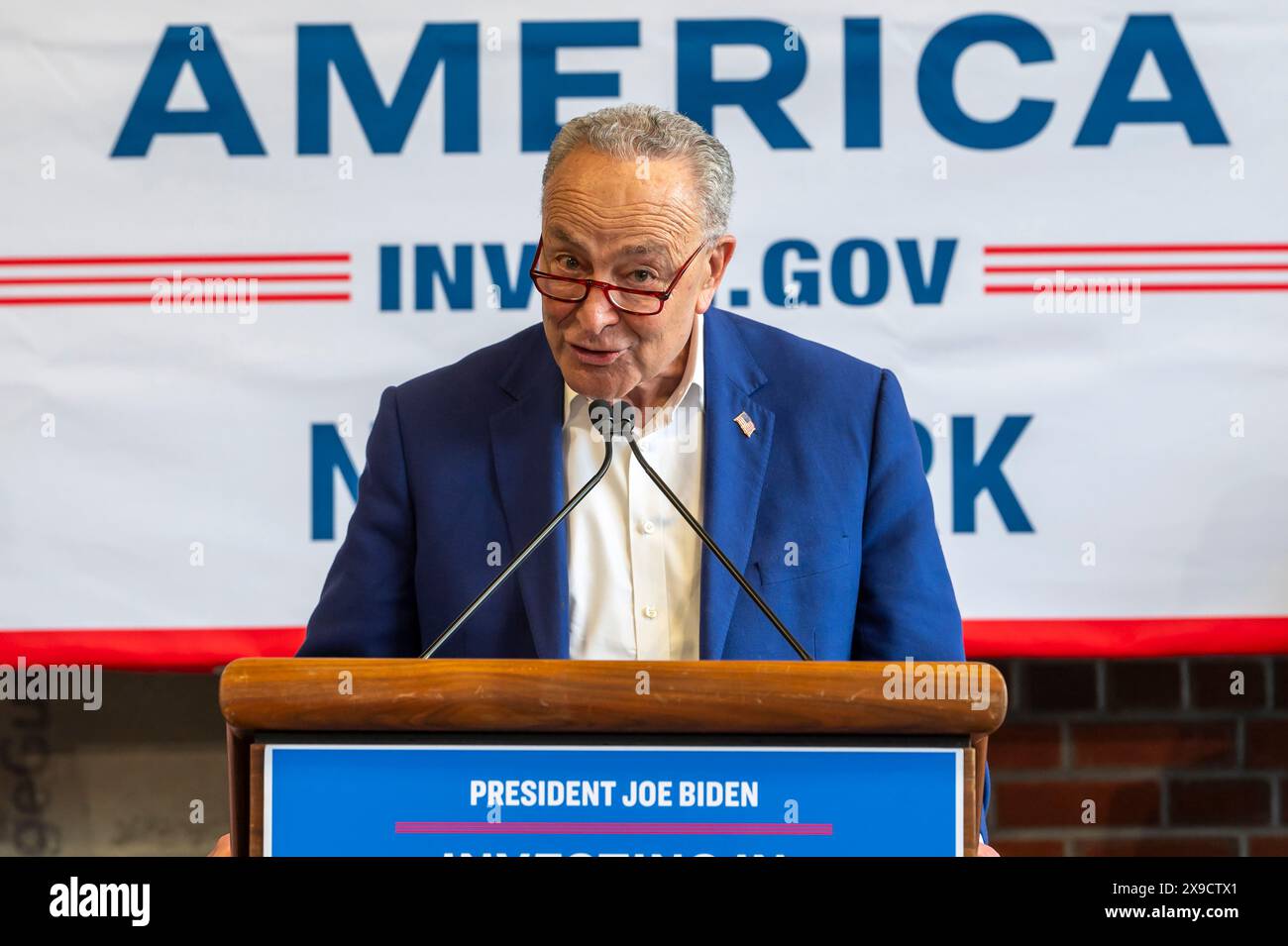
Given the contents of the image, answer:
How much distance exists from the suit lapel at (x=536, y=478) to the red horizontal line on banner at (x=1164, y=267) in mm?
985

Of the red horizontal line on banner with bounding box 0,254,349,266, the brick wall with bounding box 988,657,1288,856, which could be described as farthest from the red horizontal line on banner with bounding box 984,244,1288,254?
the red horizontal line on banner with bounding box 0,254,349,266

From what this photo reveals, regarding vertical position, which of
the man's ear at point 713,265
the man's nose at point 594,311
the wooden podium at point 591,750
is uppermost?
the man's ear at point 713,265

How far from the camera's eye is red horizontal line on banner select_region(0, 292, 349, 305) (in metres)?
2.39

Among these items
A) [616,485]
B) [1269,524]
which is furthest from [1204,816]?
[616,485]

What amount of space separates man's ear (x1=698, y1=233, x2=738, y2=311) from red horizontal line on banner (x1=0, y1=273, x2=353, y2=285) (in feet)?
2.97

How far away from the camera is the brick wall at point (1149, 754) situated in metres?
2.62

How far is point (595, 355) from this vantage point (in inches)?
61.2

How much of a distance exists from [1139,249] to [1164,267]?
0.05 m

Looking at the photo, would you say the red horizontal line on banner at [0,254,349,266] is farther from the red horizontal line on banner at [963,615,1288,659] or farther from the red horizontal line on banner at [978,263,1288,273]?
the red horizontal line on banner at [963,615,1288,659]
